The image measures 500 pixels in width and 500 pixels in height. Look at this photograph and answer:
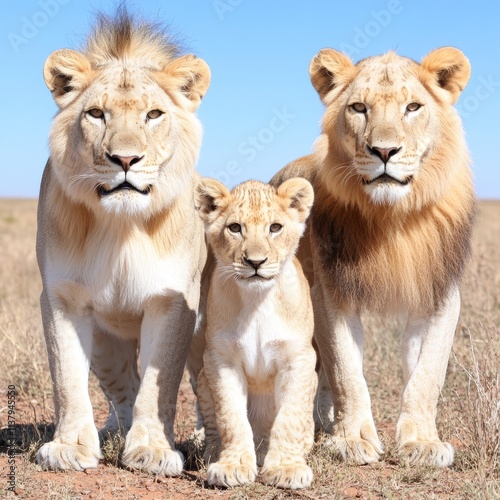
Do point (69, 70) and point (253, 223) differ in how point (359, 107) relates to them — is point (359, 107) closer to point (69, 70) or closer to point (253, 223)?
point (253, 223)

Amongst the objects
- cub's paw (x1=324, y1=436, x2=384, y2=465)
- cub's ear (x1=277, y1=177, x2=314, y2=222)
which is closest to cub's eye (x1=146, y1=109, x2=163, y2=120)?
cub's ear (x1=277, y1=177, x2=314, y2=222)

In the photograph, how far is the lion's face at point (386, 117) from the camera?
3.67 meters

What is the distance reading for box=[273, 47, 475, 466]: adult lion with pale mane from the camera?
3844mm

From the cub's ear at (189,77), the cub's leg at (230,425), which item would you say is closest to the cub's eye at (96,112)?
the cub's ear at (189,77)

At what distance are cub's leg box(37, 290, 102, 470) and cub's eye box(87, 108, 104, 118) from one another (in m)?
0.92

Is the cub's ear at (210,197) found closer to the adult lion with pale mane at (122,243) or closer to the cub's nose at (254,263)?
the adult lion with pale mane at (122,243)

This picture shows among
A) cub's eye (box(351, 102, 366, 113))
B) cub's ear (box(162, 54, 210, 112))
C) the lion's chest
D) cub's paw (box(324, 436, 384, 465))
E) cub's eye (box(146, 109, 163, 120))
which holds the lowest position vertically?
cub's paw (box(324, 436, 384, 465))

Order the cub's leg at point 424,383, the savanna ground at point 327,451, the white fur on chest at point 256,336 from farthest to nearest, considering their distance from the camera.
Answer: the cub's leg at point 424,383
the white fur on chest at point 256,336
the savanna ground at point 327,451

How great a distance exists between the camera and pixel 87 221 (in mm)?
3953

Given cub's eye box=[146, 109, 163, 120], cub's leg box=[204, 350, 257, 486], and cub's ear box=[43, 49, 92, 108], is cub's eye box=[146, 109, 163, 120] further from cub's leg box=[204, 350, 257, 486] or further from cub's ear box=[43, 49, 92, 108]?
cub's leg box=[204, 350, 257, 486]

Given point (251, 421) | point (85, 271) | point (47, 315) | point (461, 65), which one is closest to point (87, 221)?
point (85, 271)

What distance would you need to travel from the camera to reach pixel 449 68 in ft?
13.3

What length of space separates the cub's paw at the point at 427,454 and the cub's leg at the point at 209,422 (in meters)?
0.88

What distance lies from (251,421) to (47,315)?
3.70 feet
